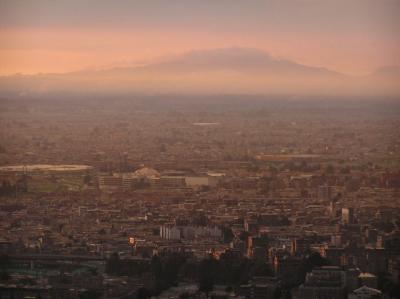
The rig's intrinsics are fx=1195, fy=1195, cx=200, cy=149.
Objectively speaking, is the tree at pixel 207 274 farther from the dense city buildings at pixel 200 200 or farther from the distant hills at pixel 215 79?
the distant hills at pixel 215 79

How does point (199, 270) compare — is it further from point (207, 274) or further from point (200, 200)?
point (200, 200)

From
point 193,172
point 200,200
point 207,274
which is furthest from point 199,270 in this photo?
point 193,172

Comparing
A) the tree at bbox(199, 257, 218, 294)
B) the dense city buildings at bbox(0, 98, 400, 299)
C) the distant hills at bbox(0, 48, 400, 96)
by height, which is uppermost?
the distant hills at bbox(0, 48, 400, 96)

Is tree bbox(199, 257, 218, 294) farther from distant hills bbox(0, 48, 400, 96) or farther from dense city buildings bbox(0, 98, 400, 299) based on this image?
distant hills bbox(0, 48, 400, 96)

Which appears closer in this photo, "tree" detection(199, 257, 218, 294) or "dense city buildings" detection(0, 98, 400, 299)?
"tree" detection(199, 257, 218, 294)

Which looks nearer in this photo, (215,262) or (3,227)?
(215,262)

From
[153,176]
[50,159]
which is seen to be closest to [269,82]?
[153,176]

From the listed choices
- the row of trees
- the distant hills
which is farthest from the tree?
the distant hills

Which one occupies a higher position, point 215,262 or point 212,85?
point 212,85

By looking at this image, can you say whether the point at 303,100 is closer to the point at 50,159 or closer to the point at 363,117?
the point at 363,117
